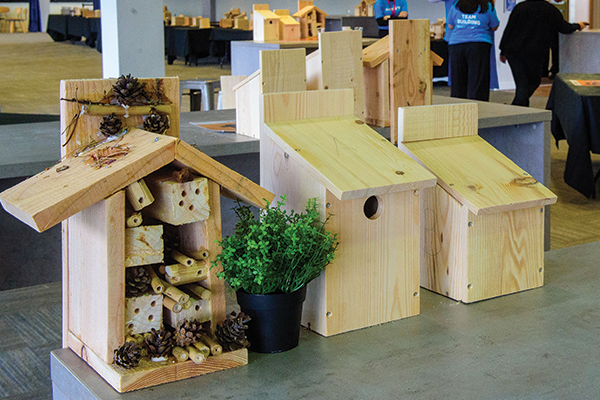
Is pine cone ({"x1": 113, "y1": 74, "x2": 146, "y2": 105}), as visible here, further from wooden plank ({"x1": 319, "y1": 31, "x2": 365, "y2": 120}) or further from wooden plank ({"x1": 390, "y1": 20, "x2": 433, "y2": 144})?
wooden plank ({"x1": 390, "y1": 20, "x2": 433, "y2": 144})

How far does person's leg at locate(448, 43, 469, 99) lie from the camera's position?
6.11 m

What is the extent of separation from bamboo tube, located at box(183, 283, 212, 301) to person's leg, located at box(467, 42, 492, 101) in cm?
538

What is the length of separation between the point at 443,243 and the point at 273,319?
399 mm

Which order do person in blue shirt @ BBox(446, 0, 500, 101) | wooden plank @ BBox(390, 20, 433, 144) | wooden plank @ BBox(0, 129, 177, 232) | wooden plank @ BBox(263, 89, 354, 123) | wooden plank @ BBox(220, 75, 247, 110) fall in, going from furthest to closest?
person in blue shirt @ BBox(446, 0, 500, 101) < wooden plank @ BBox(220, 75, 247, 110) < wooden plank @ BBox(390, 20, 433, 144) < wooden plank @ BBox(263, 89, 354, 123) < wooden plank @ BBox(0, 129, 177, 232)

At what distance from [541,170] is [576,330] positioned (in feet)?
6.76

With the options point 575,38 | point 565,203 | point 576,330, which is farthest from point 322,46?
point 575,38

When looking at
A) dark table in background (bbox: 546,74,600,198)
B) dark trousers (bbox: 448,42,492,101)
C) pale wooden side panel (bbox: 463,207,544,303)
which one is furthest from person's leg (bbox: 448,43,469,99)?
pale wooden side panel (bbox: 463,207,544,303)

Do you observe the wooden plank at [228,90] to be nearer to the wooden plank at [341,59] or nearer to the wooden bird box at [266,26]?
the wooden plank at [341,59]

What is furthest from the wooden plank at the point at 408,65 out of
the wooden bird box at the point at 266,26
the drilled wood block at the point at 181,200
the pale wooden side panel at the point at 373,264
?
the wooden bird box at the point at 266,26

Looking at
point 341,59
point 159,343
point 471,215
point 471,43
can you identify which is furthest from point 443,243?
point 471,43

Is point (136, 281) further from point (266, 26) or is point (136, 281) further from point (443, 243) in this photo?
point (266, 26)

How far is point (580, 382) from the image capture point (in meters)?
1.00

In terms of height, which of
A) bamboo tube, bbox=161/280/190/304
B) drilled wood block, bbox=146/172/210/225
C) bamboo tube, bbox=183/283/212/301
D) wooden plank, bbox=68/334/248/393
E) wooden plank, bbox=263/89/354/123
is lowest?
wooden plank, bbox=68/334/248/393

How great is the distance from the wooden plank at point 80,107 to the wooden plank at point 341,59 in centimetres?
101
